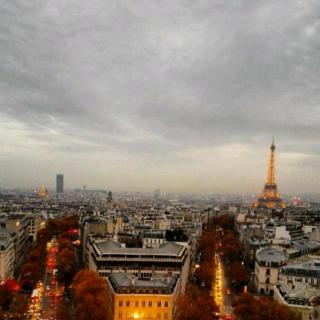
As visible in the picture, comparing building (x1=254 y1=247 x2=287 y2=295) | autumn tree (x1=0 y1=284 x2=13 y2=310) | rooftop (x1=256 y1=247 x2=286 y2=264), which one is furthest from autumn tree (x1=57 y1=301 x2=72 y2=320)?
rooftop (x1=256 y1=247 x2=286 y2=264)

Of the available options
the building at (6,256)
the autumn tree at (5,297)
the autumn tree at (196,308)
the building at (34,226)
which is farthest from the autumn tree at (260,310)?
the building at (34,226)

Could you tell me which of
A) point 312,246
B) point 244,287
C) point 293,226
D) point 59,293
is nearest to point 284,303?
point 244,287

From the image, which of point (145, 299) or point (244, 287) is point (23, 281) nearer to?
point (145, 299)

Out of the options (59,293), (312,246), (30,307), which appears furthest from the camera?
(312,246)

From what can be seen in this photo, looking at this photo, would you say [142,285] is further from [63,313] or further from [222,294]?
[222,294]

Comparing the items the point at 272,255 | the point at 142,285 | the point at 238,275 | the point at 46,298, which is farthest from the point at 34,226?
the point at 142,285

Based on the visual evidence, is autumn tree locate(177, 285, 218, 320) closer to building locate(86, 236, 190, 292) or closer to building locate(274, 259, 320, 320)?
building locate(274, 259, 320, 320)
